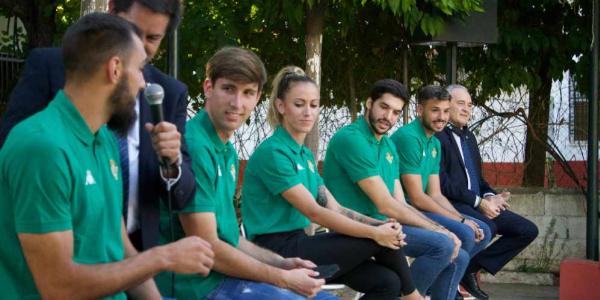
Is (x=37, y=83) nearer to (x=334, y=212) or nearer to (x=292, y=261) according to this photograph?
(x=292, y=261)

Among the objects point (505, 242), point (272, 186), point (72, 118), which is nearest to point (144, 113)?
point (72, 118)

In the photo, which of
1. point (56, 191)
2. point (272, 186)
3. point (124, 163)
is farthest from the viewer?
point (272, 186)

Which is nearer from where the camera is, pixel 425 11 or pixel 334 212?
pixel 334 212

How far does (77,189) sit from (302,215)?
276 centimetres

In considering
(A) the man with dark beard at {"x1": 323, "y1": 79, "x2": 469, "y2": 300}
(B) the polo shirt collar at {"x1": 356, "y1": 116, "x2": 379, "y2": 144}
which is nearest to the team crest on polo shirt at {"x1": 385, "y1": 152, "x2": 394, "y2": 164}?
(A) the man with dark beard at {"x1": 323, "y1": 79, "x2": 469, "y2": 300}

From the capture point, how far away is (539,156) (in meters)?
11.9

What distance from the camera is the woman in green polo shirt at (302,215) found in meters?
5.52

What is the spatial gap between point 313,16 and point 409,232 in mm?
3185

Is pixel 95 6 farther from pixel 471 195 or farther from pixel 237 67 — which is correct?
pixel 471 195

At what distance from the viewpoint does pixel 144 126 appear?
12.1ft

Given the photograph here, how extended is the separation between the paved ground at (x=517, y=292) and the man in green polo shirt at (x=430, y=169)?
1.90 metres

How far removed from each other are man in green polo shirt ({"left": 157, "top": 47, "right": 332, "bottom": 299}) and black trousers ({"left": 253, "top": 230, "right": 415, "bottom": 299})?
0.80m

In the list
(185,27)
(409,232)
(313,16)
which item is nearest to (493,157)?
(313,16)

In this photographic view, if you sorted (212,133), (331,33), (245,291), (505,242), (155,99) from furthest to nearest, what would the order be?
(331,33)
(505,242)
(212,133)
(245,291)
(155,99)
